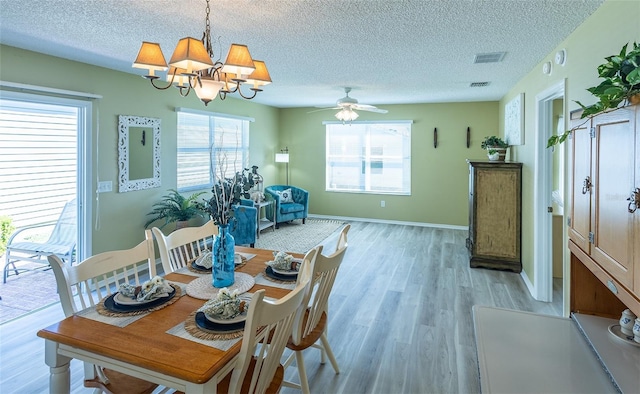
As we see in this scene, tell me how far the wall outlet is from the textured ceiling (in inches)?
→ 51.4

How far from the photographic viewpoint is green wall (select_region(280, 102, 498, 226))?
Answer: 23.1 feet

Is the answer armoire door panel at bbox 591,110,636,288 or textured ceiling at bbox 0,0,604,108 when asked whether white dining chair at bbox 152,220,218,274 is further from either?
armoire door panel at bbox 591,110,636,288

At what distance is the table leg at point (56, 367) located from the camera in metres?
1.51

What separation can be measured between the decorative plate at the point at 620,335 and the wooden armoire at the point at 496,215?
3.36 meters

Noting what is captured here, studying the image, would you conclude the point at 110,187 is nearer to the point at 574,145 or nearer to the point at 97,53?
the point at 97,53

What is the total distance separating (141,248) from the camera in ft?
7.14

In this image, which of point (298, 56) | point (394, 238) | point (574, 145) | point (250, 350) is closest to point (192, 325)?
point (250, 350)

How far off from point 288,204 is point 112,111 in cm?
377

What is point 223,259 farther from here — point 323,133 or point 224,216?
point 323,133

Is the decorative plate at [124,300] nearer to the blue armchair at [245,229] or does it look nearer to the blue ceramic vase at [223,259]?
the blue ceramic vase at [223,259]

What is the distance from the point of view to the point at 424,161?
7383mm

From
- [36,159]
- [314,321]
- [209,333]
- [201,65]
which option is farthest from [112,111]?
[209,333]

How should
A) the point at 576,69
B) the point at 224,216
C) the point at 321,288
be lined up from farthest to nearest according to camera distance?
the point at 576,69 → the point at 321,288 → the point at 224,216

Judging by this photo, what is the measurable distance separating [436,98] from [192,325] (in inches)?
238
